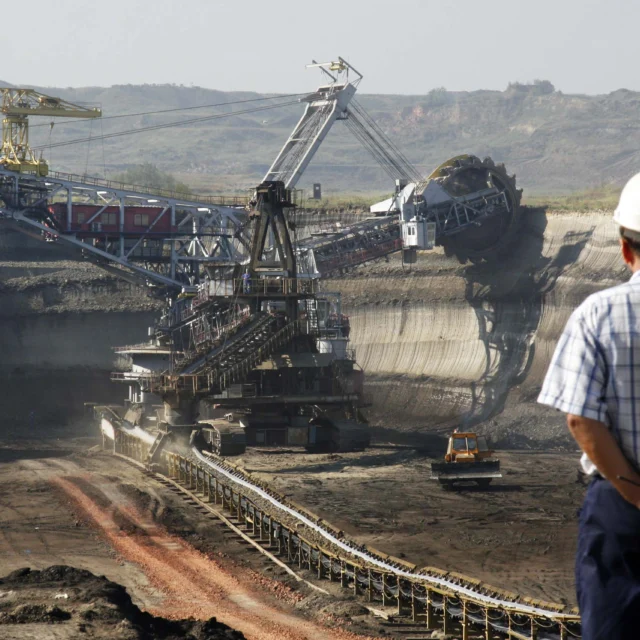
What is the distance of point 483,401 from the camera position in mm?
63156

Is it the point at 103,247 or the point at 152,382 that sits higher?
the point at 103,247

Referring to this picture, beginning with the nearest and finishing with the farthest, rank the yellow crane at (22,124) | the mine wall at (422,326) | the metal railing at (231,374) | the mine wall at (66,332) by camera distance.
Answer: the metal railing at (231,374) → the mine wall at (422,326) → the yellow crane at (22,124) → the mine wall at (66,332)

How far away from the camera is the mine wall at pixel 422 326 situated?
203 feet

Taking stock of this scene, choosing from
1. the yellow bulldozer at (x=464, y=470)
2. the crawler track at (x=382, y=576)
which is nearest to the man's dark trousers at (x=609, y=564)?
the crawler track at (x=382, y=576)

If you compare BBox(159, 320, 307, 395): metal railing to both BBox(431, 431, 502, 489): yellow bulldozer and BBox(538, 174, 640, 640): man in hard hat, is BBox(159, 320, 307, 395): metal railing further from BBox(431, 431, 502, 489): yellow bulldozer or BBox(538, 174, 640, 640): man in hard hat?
BBox(538, 174, 640, 640): man in hard hat

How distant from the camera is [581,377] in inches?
215

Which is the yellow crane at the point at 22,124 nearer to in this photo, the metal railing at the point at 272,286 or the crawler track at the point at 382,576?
the metal railing at the point at 272,286

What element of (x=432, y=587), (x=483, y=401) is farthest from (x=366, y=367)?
(x=432, y=587)

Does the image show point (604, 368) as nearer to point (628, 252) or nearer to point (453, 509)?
point (628, 252)

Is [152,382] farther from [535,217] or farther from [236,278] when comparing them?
[535,217]

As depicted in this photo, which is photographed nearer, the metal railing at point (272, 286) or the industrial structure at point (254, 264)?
the industrial structure at point (254, 264)

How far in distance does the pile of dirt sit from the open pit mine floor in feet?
0.25

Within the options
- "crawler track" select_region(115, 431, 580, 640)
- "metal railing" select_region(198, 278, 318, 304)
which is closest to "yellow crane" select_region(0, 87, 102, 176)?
"metal railing" select_region(198, 278, 318, 304)

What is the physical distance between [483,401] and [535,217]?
509 inches
